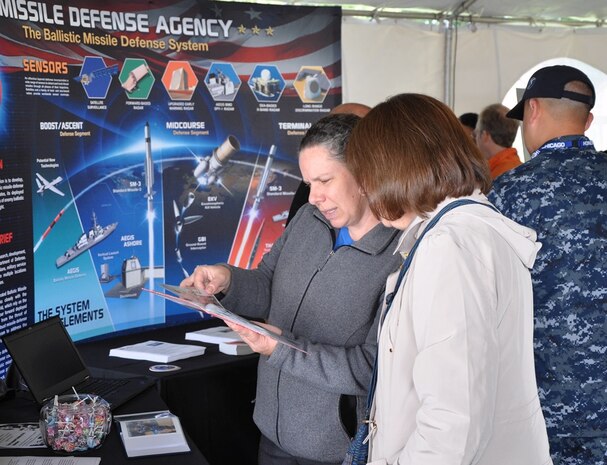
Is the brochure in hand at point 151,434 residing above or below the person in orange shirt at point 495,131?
below

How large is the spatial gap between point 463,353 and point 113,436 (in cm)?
108

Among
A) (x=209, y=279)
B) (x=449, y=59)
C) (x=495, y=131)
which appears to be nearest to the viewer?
(x=209, y=279)

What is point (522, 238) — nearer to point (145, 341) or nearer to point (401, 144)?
point (401, 144)

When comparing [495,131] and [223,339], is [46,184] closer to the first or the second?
[223,339]

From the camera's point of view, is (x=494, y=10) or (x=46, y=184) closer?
(x=46, y=184)

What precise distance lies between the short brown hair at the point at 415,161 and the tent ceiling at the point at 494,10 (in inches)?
114

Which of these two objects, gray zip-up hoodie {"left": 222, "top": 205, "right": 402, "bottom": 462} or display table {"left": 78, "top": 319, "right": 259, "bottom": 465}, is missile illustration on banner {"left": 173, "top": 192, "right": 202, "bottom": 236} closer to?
display table {"left": 78, "top": 319, "right": 259, "bottom": 465}

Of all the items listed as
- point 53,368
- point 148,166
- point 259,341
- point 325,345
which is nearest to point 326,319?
point 325,345

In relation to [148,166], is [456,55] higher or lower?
higher

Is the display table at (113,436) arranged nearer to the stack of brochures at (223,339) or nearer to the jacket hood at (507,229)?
the stack of brochures at (223,339)

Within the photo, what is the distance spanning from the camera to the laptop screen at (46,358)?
7.05ft

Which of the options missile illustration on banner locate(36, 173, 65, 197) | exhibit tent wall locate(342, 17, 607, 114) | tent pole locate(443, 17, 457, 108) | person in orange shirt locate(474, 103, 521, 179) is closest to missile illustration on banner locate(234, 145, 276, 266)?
exhibit tent wall locate(342, 17, 607, 114)

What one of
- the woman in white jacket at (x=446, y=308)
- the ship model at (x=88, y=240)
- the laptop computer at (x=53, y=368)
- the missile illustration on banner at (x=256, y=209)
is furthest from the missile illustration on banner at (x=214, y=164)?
the woman in white jacket at (x=446, y=308)

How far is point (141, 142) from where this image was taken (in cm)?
354
